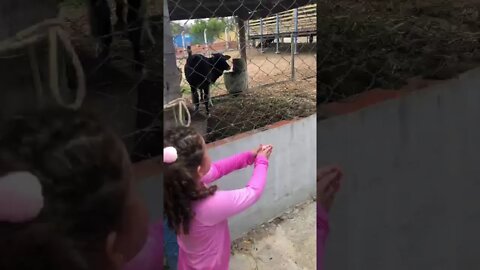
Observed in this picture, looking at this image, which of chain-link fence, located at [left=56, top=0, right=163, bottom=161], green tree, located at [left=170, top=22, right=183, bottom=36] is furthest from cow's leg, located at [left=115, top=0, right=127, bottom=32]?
green tree, located at [left=170, top=22, right=183, bottom=36]

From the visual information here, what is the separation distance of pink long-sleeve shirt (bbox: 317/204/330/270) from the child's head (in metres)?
0.27

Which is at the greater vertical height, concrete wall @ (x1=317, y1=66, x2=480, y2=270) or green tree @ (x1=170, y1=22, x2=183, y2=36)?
green tree @ (x1=170, y1=22, x2=183, y2=36)

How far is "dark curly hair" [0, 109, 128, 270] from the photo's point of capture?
39 centimetres

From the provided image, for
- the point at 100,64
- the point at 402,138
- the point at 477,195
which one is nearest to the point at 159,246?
the point at 100,64

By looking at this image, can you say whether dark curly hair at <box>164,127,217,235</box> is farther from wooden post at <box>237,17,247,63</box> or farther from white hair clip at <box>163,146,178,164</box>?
wooden post at <box>237,17,247,63</box>

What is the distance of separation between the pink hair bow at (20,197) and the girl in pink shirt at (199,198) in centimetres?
25

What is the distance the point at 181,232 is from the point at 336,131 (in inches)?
16.2

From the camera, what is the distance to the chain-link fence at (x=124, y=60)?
40cm

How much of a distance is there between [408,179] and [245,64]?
5.58 ft

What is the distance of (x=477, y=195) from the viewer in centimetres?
63

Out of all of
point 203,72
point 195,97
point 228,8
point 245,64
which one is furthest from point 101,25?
point 245,64

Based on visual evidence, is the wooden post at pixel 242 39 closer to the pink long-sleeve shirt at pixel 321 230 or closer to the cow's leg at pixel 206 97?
the cow's leg at pixel 206 97

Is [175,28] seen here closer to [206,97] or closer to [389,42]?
[389,42]

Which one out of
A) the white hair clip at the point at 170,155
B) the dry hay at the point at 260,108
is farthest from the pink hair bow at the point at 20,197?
the dry hay at the point at 260,108
